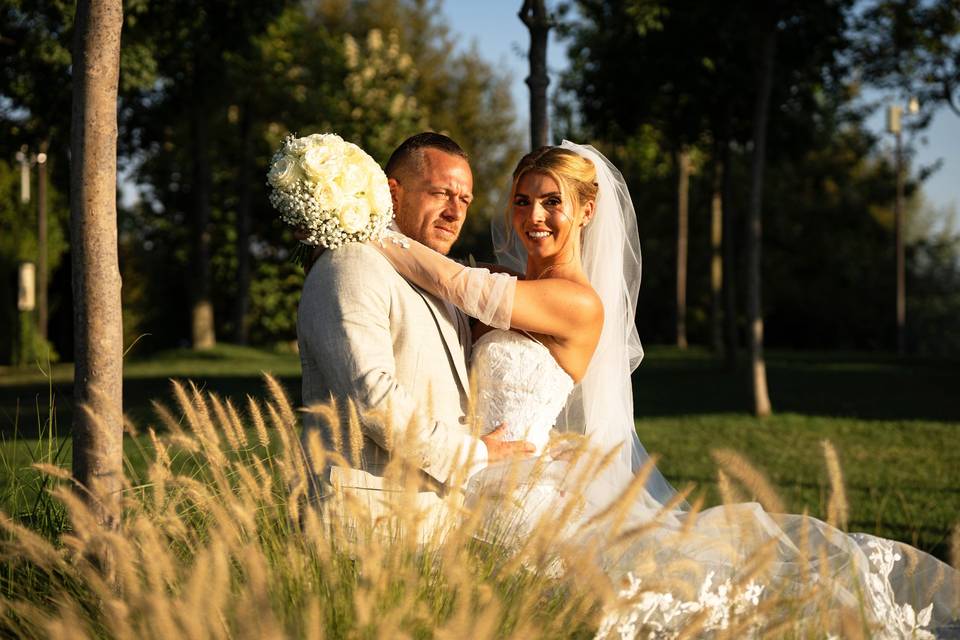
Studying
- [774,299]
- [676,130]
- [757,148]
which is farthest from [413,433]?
[774,299]

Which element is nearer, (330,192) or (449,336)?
(330,192)

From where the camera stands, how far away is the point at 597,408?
4512mm

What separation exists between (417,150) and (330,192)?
0.62 meters

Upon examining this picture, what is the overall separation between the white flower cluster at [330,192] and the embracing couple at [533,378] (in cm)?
9

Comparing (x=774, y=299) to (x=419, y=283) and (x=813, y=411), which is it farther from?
(x=419, y=283)

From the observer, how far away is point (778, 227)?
3291cm

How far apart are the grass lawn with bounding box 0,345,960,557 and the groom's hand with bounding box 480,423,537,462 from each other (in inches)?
51.0

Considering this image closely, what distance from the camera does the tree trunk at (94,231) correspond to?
3.84m

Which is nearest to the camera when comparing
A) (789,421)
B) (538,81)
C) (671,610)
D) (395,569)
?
(395,569)

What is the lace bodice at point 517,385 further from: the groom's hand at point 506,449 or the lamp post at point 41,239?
the lamp post at point 41,239

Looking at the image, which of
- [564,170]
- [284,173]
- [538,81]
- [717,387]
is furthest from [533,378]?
[717,387]

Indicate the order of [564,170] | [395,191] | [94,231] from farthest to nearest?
[564,170] < [395,191] < [94,231]

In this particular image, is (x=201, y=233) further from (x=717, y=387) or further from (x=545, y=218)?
(x=545, y=218)

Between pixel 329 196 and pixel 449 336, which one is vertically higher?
pixel 329 196
